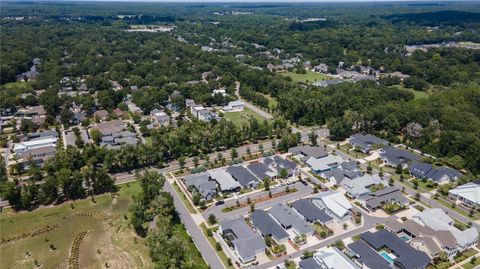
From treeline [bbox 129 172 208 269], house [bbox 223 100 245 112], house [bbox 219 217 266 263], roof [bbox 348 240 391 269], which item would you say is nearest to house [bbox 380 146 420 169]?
roof [bbox 348 240 391 269]

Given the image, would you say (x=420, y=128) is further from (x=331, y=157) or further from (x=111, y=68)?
(x=111, y=68)

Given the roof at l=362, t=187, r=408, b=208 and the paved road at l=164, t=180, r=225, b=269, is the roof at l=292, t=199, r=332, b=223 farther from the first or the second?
the paved road at l=164, t=180, r=225, b=269

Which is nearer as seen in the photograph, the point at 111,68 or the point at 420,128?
the point at 420,128

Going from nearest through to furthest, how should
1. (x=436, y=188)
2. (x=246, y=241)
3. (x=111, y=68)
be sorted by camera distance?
(x=246, y=241)
(x=436, y=188)
(x=111, y=68)

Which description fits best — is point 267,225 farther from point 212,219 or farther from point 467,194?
point 467,194

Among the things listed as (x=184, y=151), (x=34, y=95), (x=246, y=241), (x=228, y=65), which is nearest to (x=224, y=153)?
(x=184, y=151)

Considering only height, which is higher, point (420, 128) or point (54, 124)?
point (420, 128)
